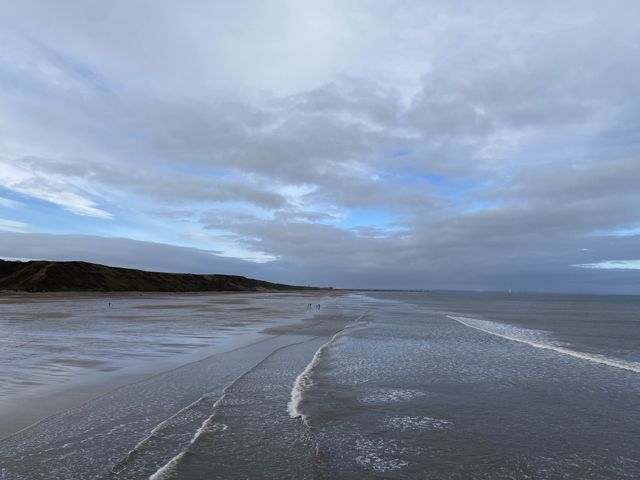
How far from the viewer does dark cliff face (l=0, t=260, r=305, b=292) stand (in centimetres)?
9410

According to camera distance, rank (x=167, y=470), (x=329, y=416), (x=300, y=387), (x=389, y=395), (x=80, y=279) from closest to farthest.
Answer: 1. (x=167, y=470)
2. (x=329, y=416)
3. (x=389, y=395)
4. (x=300, y=387)
5. (x=80, y=279)

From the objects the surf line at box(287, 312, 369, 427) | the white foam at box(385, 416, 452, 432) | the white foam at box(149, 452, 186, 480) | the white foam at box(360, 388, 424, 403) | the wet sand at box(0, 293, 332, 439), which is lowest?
the white foam at box(385, 416, 452, 432)

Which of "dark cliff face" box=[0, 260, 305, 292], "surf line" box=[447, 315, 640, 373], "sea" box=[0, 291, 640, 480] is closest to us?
"sea" box=[0, 291, 640, 480]

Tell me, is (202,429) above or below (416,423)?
above

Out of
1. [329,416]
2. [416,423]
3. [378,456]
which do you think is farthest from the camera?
[329,416]

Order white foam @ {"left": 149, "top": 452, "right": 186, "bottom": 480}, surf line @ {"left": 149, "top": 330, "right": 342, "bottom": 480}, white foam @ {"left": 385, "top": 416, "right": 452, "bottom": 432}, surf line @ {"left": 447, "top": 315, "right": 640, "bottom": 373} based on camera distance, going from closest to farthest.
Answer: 1. white foam @ {"left": 149, "top": 452, "right": 186, "bottom": 480}
2. surf line @ {"left": 149, "top": 330, "right": 342, "bottom": 480}
3. white foam @ {"left": 385, "top": 416, "right": 452, "bottom": 432}
4. surf line @ {"left": 447, "top": 315, "right": 640, "bottom": 373}

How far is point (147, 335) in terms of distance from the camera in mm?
23125

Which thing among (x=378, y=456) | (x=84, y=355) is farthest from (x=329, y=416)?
(x=84, y=355)

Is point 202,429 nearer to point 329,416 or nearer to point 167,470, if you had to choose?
point 167,470

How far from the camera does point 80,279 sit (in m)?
100

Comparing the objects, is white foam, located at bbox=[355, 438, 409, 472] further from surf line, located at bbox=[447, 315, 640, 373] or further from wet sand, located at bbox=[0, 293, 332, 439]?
surf line, located at bbox=[447, 315, 640, 373]

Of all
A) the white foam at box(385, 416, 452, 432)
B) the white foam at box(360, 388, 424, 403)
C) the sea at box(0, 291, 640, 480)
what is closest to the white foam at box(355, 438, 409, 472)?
the sea at box(0, 291, 640, 480)

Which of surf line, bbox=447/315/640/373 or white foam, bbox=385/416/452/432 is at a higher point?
surf line, bbox=447/315/640/373

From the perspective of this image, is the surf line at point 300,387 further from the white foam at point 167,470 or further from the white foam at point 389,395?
the white foam at point 167,470
